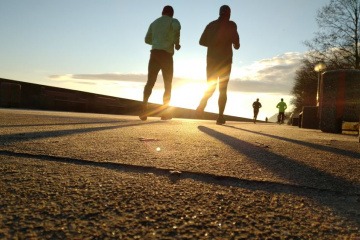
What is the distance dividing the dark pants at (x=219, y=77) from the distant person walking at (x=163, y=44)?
0.73 meters

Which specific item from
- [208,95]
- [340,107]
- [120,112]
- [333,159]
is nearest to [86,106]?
[120,112]

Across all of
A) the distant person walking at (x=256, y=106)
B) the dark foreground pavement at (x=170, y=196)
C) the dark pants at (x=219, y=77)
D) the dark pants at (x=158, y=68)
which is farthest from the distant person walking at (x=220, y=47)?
the distant person walking at (x=256, y=106)

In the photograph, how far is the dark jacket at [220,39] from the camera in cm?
602

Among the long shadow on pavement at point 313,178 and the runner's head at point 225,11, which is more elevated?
the runner's head at point 225,11

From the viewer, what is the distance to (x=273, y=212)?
1.05 metres

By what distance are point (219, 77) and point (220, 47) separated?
518 millimetres

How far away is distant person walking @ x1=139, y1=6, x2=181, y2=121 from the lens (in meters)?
6.37

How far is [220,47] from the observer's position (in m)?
6.13

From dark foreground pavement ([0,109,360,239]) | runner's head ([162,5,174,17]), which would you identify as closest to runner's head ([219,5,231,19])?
runner's head ([162,5,174,17])

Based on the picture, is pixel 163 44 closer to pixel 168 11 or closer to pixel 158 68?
pixel 158 68

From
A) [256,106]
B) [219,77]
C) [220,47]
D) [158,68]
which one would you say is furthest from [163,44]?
[256,106]

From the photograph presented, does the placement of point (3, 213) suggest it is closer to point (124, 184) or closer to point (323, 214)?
point (124, 184)

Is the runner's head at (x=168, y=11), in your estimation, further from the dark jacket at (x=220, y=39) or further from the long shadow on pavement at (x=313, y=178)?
the long shadow on pavement at (x=313, y=178)

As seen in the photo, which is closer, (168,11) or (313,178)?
(313,178)
